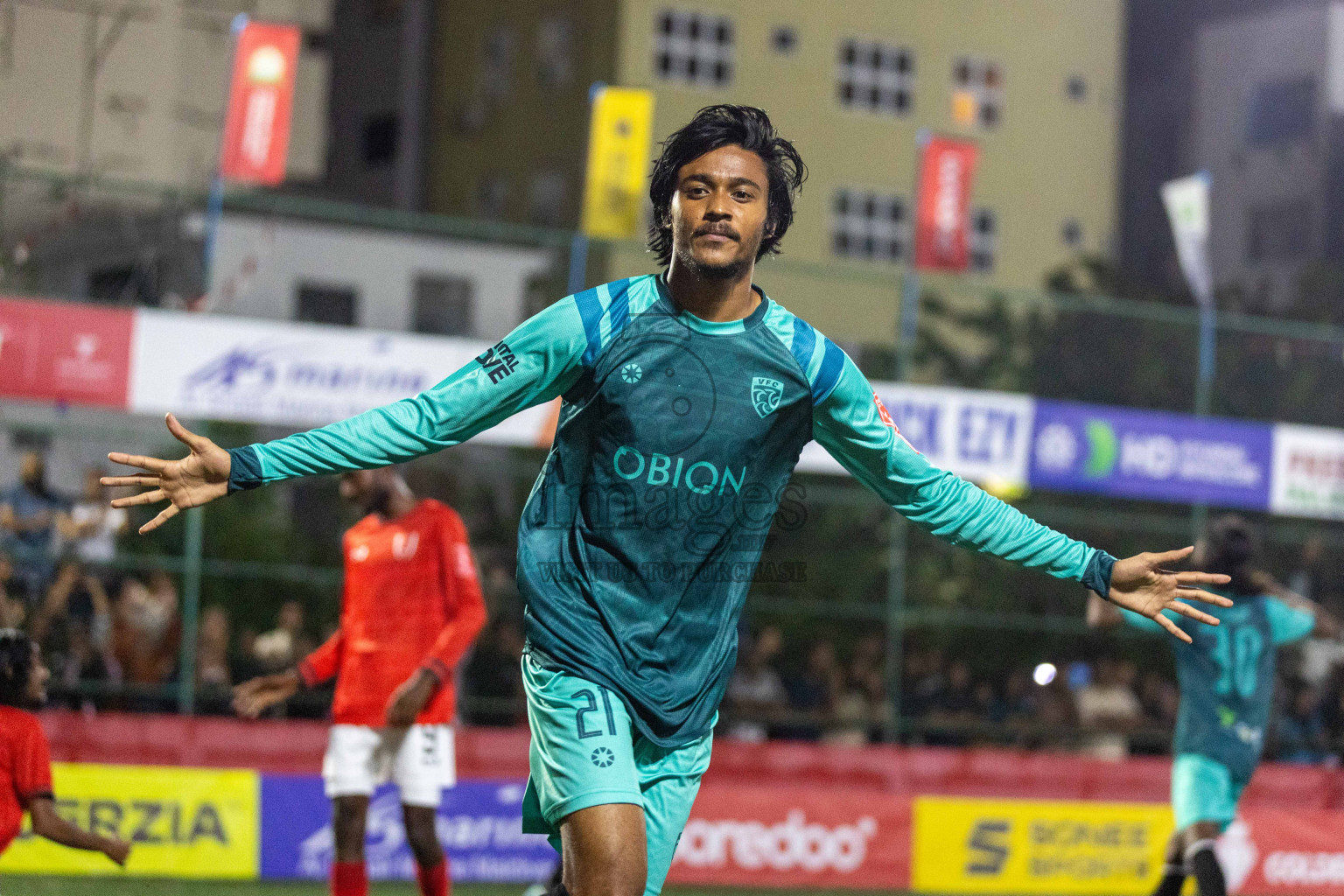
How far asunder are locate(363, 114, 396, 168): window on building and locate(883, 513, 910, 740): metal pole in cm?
2829

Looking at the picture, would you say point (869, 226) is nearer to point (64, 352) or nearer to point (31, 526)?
point (64, 352)

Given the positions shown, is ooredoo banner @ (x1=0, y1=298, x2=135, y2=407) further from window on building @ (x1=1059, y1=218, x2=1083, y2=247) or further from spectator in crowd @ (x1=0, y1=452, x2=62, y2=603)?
window on building @ (x1=1059, y1=218, x2=1083, y2=247)

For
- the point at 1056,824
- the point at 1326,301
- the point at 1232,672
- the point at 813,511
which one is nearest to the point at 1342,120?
the point at 1326,301

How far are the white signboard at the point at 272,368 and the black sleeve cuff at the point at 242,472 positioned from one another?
333 inches

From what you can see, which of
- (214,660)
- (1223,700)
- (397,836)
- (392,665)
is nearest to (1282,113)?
(214,660)

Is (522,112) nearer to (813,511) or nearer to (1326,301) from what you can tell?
(1326,301)

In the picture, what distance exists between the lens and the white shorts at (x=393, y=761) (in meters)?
7.56

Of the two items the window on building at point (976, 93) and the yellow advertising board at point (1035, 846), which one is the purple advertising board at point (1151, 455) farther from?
the window on building at point (976, 93)

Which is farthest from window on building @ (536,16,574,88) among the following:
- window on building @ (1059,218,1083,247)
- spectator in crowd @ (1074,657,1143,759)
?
spectator in crowd @ (1074,657,1143,759)

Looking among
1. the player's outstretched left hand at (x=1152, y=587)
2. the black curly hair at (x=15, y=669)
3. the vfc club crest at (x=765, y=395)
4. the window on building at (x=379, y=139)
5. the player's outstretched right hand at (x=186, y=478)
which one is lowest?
the black curly hair at (x=15, y=669)

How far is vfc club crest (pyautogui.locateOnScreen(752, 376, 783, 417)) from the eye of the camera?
14.3 ft

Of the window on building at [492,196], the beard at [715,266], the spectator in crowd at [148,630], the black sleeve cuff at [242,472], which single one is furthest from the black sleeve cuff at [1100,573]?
the window on building at [492,196]

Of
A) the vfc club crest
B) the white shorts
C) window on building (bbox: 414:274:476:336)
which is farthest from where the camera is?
window on building (bbox: 414:274:476:336)

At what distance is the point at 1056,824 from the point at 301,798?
5.08 metres
